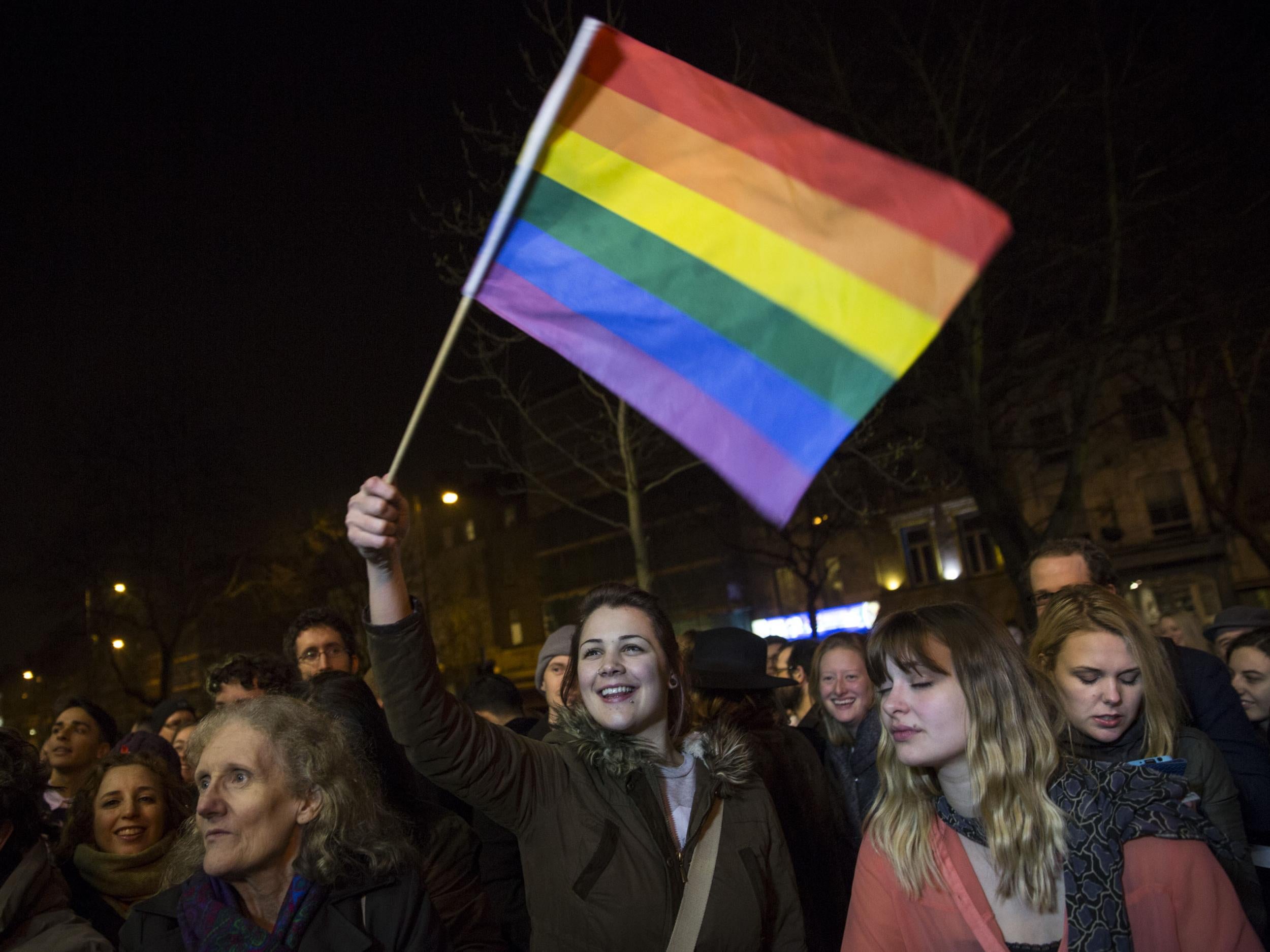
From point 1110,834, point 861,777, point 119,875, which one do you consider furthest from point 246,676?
point 1110,834

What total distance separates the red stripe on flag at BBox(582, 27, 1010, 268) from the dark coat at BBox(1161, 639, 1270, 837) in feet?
8.31

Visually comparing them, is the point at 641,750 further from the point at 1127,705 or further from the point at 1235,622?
the point at 1235,622

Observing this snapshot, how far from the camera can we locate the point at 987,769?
2.67 meters

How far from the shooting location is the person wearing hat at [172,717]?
625 centimetres

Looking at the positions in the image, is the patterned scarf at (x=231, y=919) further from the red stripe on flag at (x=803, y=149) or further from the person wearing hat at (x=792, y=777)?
the red stripe on flag at (x=803, y=149)

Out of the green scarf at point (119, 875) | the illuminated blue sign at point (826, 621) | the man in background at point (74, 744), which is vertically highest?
Answer: the illuminated blue sign at point (826, 621)

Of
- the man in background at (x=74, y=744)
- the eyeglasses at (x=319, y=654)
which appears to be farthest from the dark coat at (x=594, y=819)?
the man in background at (x=74, y=744)

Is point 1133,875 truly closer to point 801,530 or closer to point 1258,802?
point 1258,802

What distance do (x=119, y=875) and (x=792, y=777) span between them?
287cm

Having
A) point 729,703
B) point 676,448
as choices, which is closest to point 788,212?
point 729,703

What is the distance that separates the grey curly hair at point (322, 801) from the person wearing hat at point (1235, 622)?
478cm

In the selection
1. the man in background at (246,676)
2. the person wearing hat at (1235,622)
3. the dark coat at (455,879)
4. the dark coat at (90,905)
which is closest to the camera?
the dark coat at (455,879)

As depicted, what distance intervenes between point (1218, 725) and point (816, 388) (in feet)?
8.88

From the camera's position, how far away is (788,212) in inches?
110
